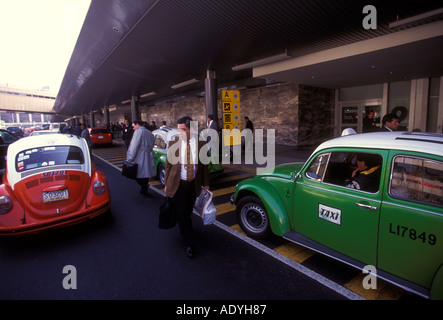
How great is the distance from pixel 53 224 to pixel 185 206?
2237mm

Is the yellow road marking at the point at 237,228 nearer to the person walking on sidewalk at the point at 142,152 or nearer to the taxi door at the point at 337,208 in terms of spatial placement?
the taxi door at the point at 337,208

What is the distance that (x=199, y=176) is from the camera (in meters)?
3.76

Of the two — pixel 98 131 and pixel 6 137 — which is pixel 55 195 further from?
pixel 98 131

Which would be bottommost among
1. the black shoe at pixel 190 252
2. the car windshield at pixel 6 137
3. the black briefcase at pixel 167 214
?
the black shoe at pixel 190 252

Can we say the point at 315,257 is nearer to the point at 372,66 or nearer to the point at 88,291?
the point at 88,291

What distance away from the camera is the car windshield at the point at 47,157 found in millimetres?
4500

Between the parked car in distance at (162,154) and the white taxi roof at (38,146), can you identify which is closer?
the white taxi roof at (38,146)

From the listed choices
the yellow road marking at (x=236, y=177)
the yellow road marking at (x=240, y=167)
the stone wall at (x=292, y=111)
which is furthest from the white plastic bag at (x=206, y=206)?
the stone wall at (x=292, y=111)

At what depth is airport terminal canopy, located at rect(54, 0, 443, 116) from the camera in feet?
21.9

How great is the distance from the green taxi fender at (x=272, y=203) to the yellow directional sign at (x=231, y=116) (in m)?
7.36

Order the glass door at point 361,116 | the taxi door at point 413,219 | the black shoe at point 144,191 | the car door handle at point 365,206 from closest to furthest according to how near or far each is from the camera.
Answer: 1. the taxi door at point 413,219
2. the car door handle at point 365,206
3. the black shoe at point 144,191
4. the glass door at point 361,116

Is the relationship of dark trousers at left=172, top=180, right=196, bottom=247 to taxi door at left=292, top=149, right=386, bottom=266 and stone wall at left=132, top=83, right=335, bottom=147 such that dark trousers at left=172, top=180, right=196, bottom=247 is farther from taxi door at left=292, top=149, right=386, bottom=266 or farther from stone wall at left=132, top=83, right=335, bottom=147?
stone wall at left=132, top=83, right=335, bottom=147

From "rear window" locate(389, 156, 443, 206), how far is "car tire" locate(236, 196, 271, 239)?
1881 mm

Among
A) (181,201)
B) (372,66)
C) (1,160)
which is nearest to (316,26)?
(372,66)
